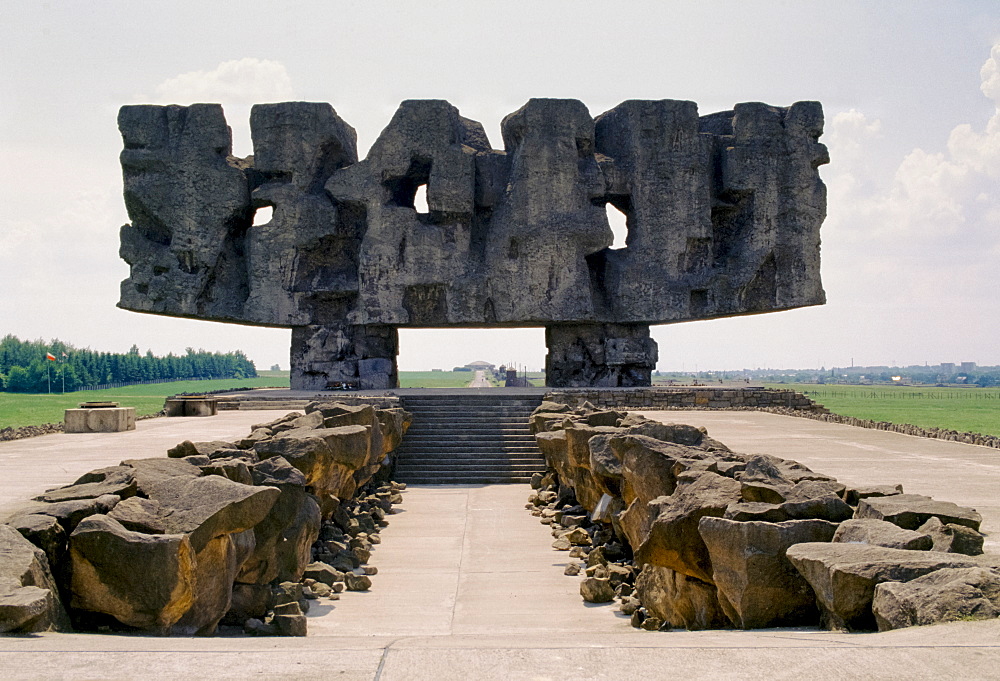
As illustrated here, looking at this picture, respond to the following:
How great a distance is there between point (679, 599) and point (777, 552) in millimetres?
1551

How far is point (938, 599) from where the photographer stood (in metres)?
3.71

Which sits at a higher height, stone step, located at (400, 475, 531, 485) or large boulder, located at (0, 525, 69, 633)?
large boulder, located at (0, 525, 69, 633)

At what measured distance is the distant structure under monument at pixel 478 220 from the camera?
2425 cm

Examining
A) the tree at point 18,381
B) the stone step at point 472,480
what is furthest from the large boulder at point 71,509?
the tree at point 18,381

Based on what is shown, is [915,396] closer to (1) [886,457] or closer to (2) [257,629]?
(1) [886,457]

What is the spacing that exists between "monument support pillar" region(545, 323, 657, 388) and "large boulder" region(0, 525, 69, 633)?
69.7ft

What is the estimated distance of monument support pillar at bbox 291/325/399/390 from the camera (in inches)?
996

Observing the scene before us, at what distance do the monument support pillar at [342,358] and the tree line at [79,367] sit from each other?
7368mm

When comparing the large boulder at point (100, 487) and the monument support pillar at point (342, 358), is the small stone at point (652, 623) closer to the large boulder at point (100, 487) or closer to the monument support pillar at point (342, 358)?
the large boulder at point (100, 487)

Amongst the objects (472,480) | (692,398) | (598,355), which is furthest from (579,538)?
(598,355)

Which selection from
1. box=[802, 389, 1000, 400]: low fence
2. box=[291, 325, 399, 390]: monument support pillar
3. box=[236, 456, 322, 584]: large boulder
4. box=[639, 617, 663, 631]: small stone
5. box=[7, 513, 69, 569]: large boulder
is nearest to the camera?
box=[7, 513, 69, 569]: large boulder

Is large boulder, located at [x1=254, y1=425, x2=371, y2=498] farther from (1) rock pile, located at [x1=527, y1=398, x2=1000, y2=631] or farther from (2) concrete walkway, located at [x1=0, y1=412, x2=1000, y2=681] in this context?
(1) rock pile, located at [x1=527, y1=398, x2=1000, y2=631]

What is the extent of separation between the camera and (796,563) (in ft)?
14.8

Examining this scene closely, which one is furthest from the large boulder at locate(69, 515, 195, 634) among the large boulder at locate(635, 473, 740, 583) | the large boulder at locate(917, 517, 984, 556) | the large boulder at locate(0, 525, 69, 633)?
the large boulder at locate(917, 517, 984, 556)
